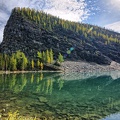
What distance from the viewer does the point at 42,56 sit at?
16812cm

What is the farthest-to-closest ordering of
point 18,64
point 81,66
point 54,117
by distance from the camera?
point 81,66 → point 18,64 → point 54,117

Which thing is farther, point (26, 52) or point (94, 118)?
point (26, 52)

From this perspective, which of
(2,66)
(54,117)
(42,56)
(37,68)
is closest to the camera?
(54,117)

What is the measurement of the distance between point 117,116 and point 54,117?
33.4 ft

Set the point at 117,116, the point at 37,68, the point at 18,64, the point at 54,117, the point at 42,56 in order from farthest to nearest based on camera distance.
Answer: the point at 42,56 → the point at 37,68 → the point at 18,64 → the point at 117,116 → the point at 54,117

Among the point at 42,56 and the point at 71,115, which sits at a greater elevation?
the point at 42,56

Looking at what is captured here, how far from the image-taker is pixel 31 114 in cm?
2788

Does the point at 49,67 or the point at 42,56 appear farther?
the point at 42,56

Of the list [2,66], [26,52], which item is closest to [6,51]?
[26,52]

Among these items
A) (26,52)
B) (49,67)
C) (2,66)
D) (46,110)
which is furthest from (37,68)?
(46,110)

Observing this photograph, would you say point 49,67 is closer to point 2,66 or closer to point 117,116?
point 2,66

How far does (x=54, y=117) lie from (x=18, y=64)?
11366 cm

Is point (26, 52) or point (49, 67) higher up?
point (26, 52)

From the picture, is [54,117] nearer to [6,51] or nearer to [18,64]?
[18,64]
